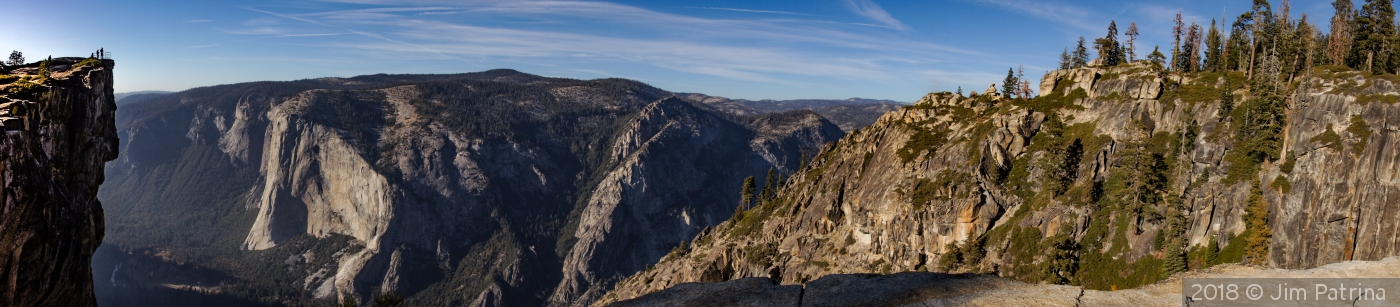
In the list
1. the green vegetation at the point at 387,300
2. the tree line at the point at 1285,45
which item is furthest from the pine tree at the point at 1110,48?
the green vegetation at the point at 387,300

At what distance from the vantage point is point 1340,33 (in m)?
91.9

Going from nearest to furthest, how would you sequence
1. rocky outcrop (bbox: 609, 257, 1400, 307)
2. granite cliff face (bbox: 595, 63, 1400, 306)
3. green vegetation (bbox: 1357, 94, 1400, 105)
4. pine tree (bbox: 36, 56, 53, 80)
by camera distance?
rocky outcrop (bbox: 609, 257, 1400, 307), pine tree (bbox: 36, 56, 53, 80), green vegetation (bbox: 1357, 94, 1400, 105), granite cliff face (bbox: 595, 63, 1400, 306)

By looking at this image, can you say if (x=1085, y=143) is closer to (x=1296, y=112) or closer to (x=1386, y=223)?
(x=1296, y=112)

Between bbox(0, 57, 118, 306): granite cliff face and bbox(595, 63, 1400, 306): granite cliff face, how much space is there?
70.8 m

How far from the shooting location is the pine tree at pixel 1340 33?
288ft

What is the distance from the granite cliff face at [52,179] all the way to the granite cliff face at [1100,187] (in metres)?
70.8

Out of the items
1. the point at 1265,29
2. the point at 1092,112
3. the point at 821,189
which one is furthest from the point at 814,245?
the point at 1265,29

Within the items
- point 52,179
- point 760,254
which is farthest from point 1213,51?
point 52,179

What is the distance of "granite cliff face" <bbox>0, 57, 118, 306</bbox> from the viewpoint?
4547cm

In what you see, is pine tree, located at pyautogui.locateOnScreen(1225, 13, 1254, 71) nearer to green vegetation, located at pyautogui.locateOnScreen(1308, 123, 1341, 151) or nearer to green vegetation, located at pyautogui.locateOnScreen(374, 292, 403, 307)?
green vegetation, located at pyautogui.locateOnScreen(1308, 123, 1341, 151)

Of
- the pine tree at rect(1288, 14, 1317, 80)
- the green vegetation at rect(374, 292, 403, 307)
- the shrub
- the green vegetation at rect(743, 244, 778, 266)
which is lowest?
the green vegetation at rect(743, 244, 778, 266)

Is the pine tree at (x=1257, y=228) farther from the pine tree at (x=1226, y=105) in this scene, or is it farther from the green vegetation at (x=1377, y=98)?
the pine tree at (x=1226, y=105)

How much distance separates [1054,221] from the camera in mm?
77688

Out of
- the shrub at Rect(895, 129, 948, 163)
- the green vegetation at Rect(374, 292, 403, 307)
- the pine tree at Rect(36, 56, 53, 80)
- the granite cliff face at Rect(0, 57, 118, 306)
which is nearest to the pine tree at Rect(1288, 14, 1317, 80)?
the shrub at Rect(895, 129, 948, 163)
